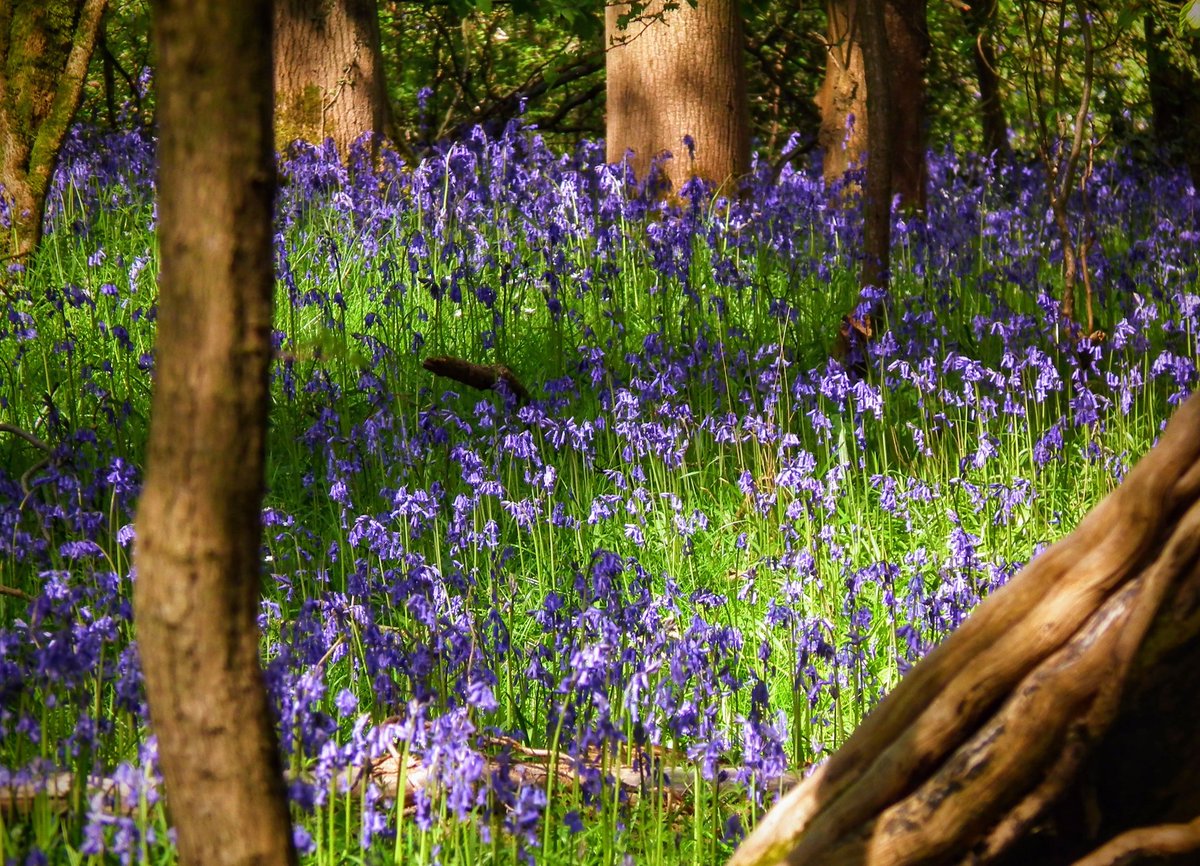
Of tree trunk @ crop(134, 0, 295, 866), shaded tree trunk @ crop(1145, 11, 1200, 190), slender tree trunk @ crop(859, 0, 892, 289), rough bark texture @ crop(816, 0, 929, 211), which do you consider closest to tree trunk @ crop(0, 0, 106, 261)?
slender tree trunk @ crop(859, 0, 892, 289)

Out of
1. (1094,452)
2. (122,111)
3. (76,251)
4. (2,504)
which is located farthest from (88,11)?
(1094,452)

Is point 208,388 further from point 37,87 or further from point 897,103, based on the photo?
point 897,103

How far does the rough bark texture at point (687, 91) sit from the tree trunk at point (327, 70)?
1.55 m

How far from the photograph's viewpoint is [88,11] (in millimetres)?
6812

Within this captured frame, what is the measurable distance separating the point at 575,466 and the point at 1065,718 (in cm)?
266

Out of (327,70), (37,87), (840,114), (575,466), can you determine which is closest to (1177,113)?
(840,114)

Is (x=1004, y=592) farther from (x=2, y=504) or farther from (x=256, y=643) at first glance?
(x=2, y=504)

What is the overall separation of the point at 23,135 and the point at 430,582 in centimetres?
495

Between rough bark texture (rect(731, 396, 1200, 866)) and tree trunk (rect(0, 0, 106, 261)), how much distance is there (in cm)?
587

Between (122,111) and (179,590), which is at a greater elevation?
(122,111)

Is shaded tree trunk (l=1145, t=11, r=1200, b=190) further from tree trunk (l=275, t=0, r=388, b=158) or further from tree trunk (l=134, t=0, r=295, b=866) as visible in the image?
tree trunk (l=134, t=0, r=295, b=866)

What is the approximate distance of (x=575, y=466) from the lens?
14.9 ft

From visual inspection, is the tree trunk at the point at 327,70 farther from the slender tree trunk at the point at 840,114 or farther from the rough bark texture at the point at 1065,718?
the rough bark texture at the point at 1065,718

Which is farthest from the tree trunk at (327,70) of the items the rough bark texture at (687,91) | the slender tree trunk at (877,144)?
the slender tree trunk at (877,144)
